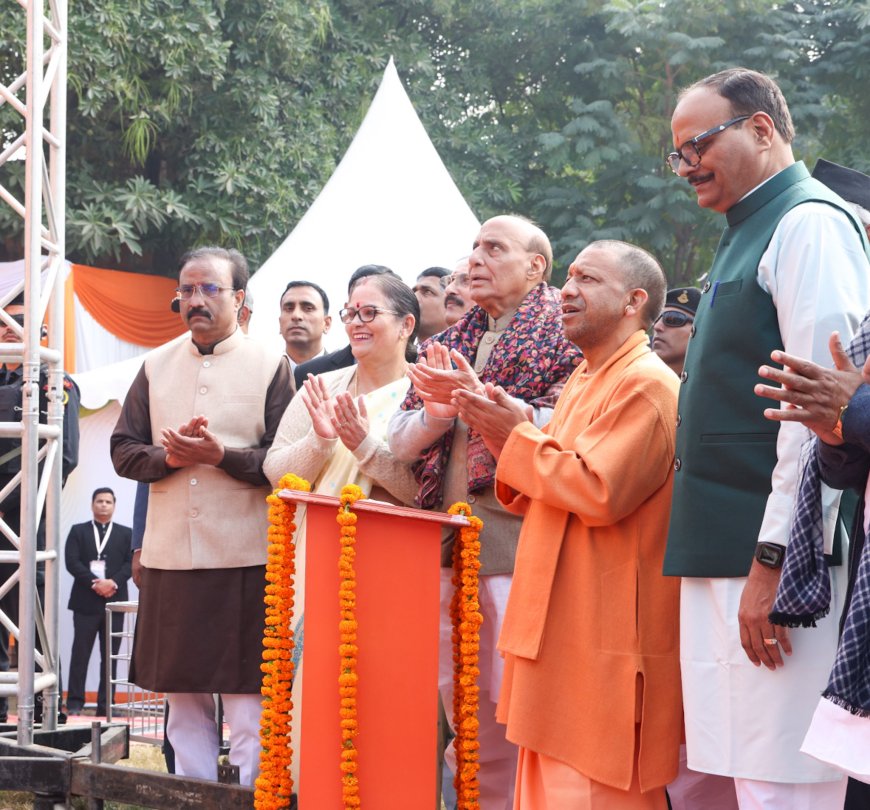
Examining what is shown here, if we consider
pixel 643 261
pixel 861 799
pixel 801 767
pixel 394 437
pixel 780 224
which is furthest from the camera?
pixel 394 437

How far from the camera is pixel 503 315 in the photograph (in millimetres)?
4523

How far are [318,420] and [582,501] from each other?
1389 mm

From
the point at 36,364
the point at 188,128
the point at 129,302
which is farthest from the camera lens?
the point at 188,128

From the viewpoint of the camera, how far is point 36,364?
547 cm

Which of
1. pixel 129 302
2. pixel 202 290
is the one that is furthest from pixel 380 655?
pixel 129 302

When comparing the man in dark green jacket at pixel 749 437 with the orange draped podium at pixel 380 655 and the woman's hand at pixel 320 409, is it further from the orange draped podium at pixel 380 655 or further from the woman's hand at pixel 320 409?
the woman's hand at pixel 320 409

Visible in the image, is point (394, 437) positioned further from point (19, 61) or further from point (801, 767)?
point (19, 61)

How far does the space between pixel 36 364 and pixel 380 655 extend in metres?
2.51

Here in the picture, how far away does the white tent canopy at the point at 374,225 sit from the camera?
11.0 metres

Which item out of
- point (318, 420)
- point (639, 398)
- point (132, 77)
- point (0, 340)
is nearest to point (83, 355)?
point (132, 77)

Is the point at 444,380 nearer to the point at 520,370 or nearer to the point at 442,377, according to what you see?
the point at 442,377

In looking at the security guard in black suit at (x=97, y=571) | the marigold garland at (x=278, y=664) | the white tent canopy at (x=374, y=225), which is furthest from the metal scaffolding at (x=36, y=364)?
the security guard in black suit at (x=97, y=571)

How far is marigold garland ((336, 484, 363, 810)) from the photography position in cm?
362

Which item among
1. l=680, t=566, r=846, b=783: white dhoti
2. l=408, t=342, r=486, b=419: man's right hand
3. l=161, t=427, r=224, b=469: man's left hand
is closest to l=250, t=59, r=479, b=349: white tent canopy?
l=161, t=427, r=224, b=469: man's left hand
